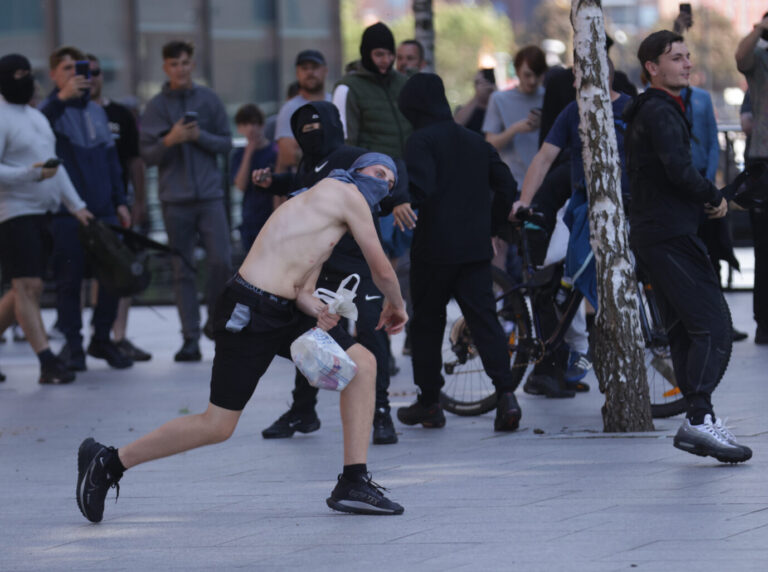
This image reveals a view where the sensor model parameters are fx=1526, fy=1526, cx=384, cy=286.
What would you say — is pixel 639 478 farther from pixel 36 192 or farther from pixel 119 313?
pixel 119 313

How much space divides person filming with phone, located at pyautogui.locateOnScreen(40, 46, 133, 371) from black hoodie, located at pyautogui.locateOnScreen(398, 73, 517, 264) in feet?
12.6

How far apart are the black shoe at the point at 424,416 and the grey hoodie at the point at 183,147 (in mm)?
4028

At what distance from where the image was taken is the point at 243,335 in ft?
20.4

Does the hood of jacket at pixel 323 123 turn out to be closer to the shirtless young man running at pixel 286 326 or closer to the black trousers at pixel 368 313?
the black trousers at pixel 368 313

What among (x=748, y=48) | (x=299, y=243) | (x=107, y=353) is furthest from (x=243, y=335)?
(x=748, y=48)

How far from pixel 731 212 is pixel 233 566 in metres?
10.4

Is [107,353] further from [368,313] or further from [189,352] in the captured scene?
[368,313]

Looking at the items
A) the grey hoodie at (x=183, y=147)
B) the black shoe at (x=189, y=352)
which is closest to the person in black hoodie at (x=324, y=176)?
the grey hoodie at (x=183, y=147)

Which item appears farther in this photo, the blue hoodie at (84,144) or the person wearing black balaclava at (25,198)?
the blue hoodie at (84,144)

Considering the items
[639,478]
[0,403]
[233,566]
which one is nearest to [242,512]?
[233,566]

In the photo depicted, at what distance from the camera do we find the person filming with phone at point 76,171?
11406 mm

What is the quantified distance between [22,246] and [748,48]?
17.6 feet

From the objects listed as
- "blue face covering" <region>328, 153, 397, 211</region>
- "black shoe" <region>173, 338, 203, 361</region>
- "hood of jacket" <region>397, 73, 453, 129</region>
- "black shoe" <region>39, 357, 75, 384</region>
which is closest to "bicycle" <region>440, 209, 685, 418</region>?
"hood of jacket" <region>397, 73, 453, 129</region>

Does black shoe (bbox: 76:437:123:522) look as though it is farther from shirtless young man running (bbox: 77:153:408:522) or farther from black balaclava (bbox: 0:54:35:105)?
black balaclava (bbox: 0:54:35:105)
